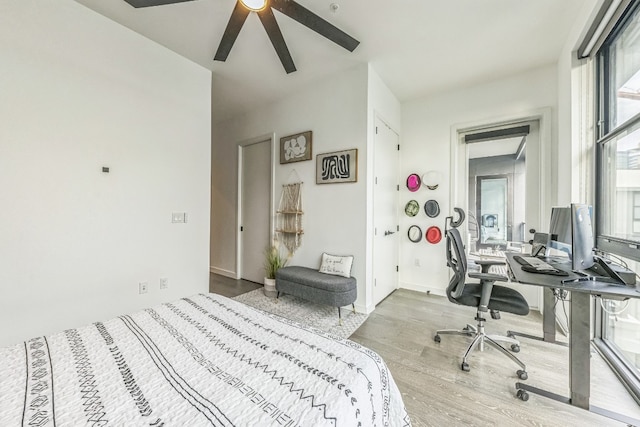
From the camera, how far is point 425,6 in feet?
6.67

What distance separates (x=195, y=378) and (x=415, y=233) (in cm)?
335

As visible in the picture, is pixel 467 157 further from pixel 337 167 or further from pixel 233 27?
pixel 233 27

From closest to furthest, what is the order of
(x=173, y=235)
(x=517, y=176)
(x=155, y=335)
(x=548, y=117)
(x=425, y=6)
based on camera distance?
(x=155, y=335), (x=425, y=6), (x=173, y=235), (x=548, y=117), (x=517, y=176)

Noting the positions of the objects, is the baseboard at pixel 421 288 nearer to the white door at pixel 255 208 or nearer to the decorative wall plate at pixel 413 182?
the decorative wall plate at pixel 413 182

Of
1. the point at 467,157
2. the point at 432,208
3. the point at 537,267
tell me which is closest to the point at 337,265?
the point at 432,208

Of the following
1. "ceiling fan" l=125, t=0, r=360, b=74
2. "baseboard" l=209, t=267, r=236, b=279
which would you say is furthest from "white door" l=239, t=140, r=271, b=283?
"ceiling fan" l=125, t=0, r=360, b=74

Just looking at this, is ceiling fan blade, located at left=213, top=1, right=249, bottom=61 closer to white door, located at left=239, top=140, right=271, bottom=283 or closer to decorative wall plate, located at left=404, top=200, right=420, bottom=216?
white door, located at left=239, top=140, right=271, bottom=283

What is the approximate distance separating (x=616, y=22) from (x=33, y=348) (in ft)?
13.3

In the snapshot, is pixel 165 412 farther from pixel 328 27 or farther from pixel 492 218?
pixel 492 218

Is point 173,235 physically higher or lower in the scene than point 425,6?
lower

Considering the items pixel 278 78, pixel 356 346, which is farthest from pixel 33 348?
pixel 278 78

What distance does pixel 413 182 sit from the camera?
366cm

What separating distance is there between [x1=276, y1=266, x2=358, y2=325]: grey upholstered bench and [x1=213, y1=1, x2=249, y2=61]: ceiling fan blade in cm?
234

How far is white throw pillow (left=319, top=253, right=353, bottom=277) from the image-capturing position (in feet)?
9.45
